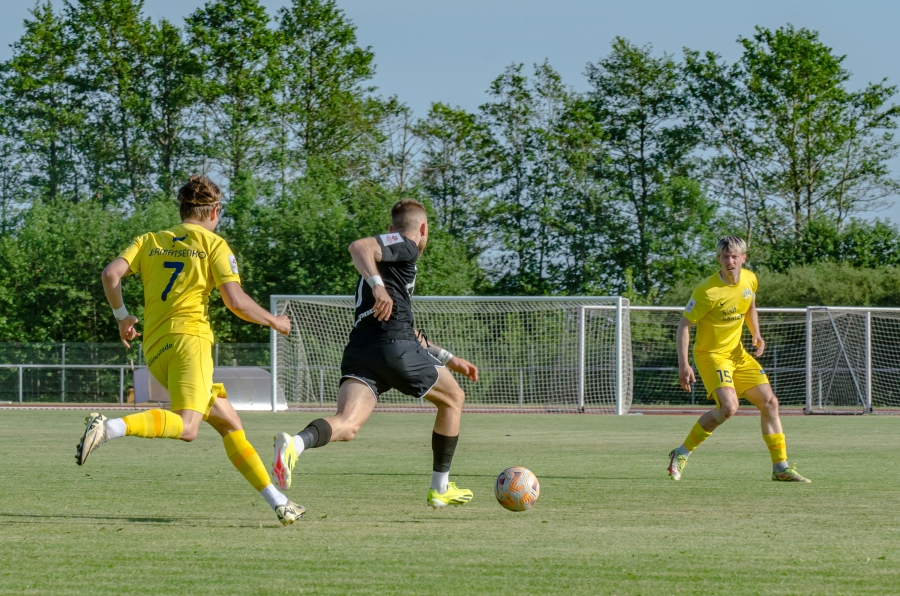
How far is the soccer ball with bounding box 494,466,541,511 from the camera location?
647 centimetres

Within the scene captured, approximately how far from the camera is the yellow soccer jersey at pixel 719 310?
912 cm

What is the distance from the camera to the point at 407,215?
657cm

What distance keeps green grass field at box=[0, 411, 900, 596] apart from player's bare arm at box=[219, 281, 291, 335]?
108 centimetres

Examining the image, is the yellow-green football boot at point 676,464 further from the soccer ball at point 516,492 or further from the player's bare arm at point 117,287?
the player's bare arm at point 117,287

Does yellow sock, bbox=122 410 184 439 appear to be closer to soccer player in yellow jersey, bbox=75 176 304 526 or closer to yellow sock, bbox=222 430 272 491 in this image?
soccer player in yellow jersey, bbox=75 176 304 526

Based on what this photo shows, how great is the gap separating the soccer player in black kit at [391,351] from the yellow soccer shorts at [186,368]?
24.7 inches

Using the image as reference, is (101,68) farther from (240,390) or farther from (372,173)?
(240,390)

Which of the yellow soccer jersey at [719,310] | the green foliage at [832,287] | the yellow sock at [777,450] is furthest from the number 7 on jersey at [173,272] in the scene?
the green foliage at [832,287]

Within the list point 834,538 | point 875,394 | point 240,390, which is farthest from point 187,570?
point 875,394

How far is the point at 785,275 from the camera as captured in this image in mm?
36656

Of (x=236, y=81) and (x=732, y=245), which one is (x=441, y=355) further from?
(x=236, y=81)

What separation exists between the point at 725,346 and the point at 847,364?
689 inches

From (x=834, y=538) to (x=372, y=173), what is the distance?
127 ft

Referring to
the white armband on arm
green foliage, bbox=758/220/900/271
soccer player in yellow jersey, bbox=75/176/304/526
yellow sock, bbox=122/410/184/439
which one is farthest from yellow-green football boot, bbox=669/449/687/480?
green foliage, bbox=758/220/900/271
